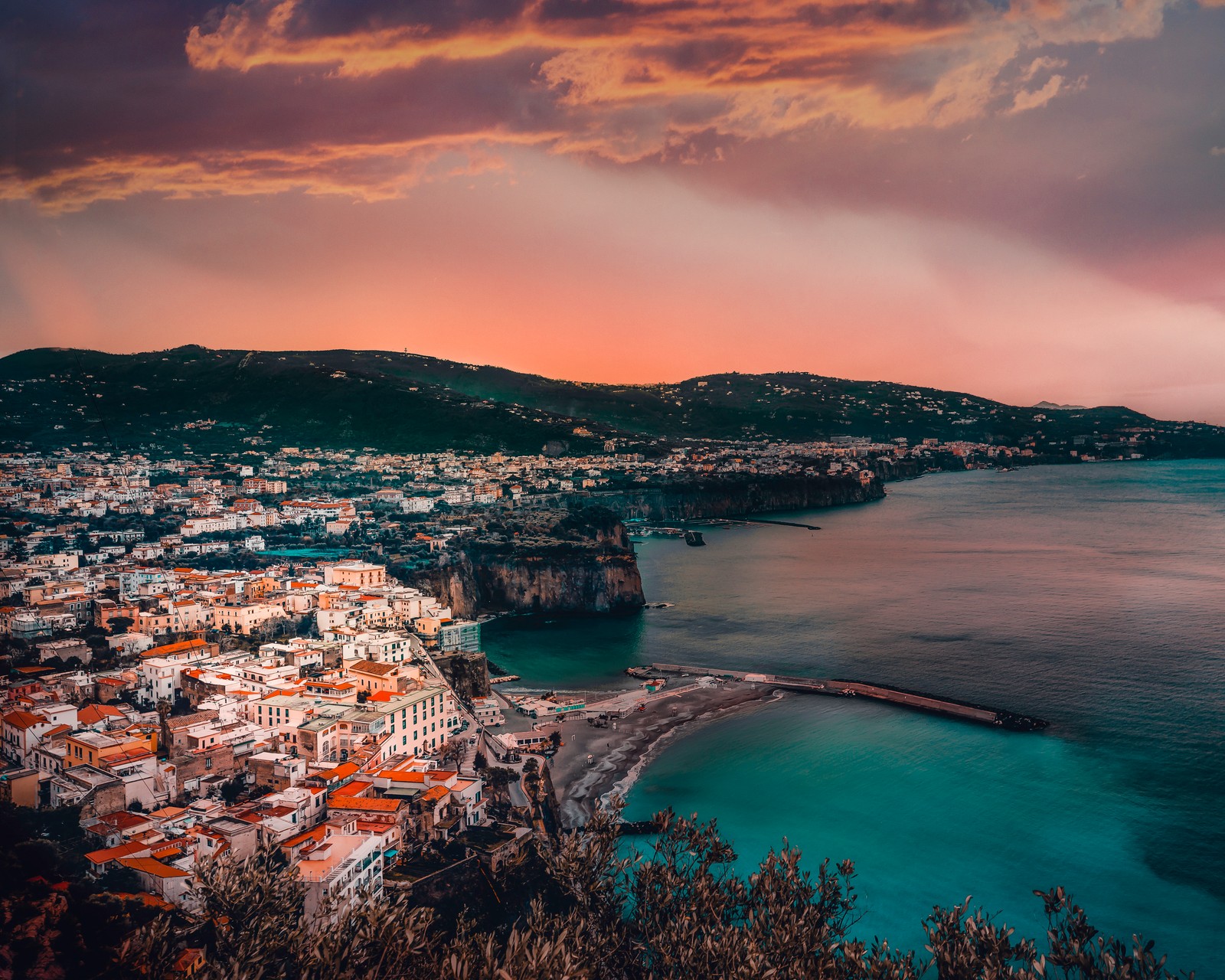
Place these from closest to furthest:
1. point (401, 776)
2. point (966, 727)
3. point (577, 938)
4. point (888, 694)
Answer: point (577, 938) → point (401, 776) → point (966, 727) → point (888, 694)

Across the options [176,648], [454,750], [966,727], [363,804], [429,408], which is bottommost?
[966,727]

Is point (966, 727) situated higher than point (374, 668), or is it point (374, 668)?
point (374, 668)

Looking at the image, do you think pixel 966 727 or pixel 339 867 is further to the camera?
pixel 966 727

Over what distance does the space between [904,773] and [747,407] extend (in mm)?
105726

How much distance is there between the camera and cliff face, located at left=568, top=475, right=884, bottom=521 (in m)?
60.7

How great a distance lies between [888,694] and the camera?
67.5 ft

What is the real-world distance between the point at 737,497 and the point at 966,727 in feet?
158

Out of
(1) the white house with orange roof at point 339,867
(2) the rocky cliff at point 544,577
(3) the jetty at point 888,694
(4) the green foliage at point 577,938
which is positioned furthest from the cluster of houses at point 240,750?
(2) the rocky cliff at point 544,577

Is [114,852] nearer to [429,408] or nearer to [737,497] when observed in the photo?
[737,497]

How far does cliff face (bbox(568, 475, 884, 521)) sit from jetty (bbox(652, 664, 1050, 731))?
108 feet

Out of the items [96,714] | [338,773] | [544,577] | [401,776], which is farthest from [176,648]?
[544,577]

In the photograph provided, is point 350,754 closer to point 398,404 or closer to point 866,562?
point 866,562

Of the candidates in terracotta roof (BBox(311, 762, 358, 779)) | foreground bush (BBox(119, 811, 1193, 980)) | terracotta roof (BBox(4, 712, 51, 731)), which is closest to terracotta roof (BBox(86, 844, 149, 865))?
foreground bush (BBox(119, 811, 1193, 980))

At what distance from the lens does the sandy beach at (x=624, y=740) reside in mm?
14688
